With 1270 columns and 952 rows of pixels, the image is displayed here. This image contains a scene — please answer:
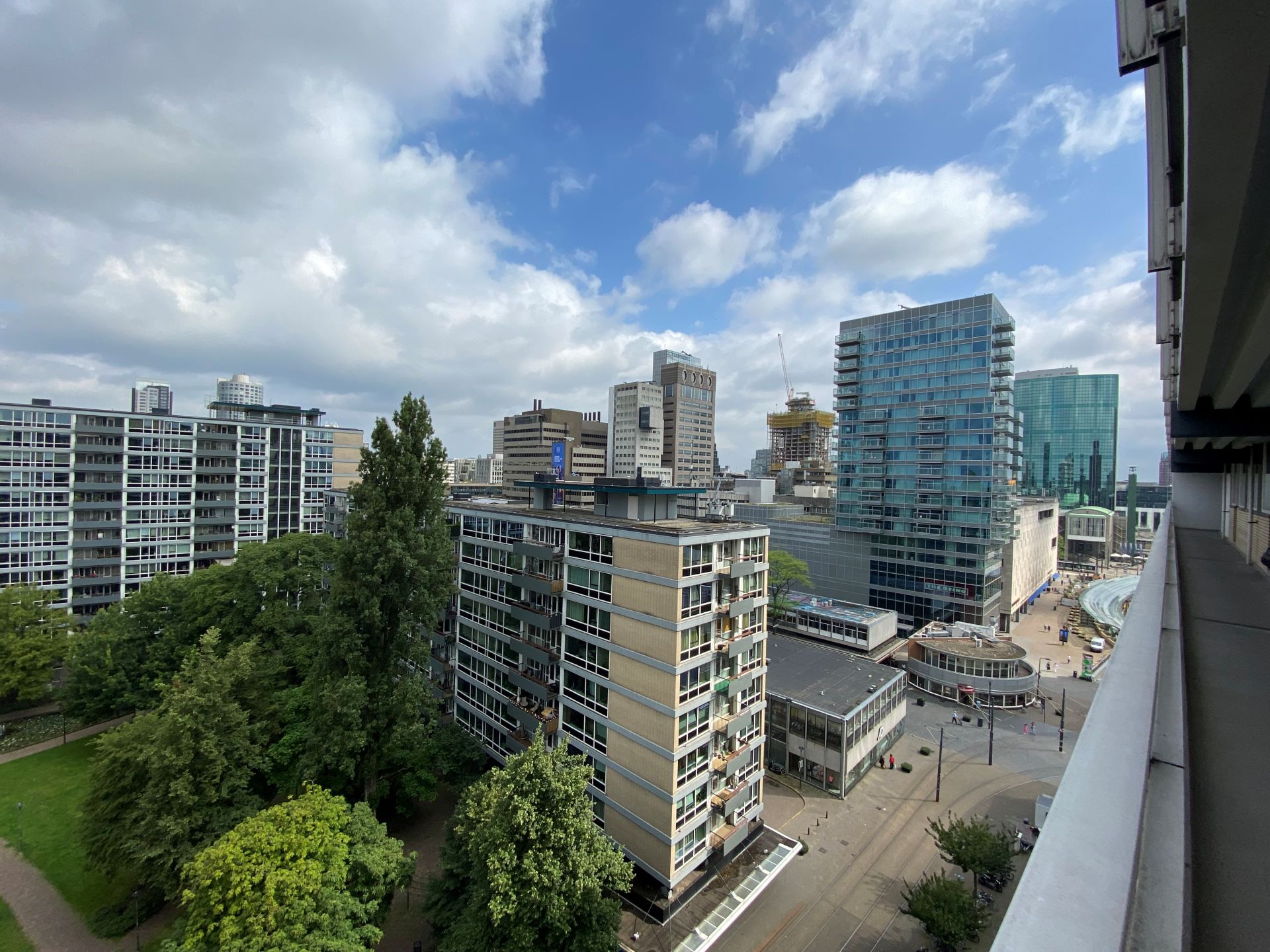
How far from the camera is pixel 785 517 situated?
67.4m

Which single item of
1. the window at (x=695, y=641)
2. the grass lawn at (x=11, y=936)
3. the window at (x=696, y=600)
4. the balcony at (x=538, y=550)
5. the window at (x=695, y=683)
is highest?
the balcony at (x=538, y=550)

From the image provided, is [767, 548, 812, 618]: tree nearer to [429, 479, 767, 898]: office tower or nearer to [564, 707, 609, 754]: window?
[429, 479, 767, 898]: office tower

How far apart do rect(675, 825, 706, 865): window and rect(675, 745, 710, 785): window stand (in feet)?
6.85

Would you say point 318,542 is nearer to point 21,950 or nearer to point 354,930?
point 21,950

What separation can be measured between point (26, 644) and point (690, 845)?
41695 millimetres

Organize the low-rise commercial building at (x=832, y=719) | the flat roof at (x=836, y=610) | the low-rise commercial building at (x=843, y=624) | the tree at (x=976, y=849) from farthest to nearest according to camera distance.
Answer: the flat roof at (x=836, y=610), the low-rise commercial building at (x=843, y=624), the low-rise commercial building at (x=832, y=719), the tree at (x=976, y=849)

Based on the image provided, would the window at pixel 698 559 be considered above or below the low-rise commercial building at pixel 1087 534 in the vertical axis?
above

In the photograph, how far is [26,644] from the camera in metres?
32.6

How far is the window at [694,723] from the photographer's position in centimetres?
1895

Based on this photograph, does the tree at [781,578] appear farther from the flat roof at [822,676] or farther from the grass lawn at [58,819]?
the grass lawn at [58,819]

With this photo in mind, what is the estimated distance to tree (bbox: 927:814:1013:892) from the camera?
19.6 m

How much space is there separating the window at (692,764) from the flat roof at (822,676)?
11328 mm

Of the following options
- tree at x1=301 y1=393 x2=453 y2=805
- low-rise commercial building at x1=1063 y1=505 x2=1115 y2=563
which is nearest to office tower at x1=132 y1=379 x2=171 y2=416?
tree at x1=301 y1=393 x2=453 y2=805

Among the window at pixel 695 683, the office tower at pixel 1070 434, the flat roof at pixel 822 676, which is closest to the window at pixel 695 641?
the window at pixel 695 683
